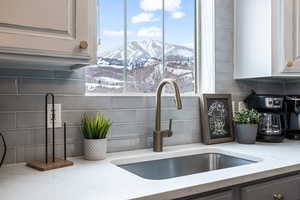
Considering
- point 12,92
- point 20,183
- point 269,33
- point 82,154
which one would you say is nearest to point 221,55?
point 269,33

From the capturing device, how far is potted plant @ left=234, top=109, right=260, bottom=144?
1.79 meters

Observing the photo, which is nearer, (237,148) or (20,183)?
(20,183)

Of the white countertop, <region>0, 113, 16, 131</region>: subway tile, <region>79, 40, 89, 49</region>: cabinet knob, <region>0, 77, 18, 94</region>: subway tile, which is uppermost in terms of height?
<region>79, 40, 89, 49</region>: cabinet knob

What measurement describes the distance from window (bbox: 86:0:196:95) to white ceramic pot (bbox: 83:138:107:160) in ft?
1.18

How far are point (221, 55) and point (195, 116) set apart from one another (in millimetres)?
500

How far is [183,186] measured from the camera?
0.96m

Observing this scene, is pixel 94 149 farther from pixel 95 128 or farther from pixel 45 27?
pixel 45 27

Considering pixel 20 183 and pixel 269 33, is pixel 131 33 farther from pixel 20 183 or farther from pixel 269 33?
pixel 20 183

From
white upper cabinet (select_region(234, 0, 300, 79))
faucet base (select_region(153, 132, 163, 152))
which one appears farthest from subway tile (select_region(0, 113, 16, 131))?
white upper cabinet (select_region(234, 0, 300, 79))

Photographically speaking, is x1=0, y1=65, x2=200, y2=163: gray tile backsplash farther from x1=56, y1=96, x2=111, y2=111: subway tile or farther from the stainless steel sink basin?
the stainless steel sink basin

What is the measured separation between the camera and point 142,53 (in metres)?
1.80

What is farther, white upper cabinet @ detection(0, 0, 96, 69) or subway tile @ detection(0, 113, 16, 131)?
subway tile @ detection(0, 113, 16, 131)

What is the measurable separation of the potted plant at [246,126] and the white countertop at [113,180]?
0.32 metres

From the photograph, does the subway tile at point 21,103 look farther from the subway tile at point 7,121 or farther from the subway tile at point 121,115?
the subway tile at point 121,115
